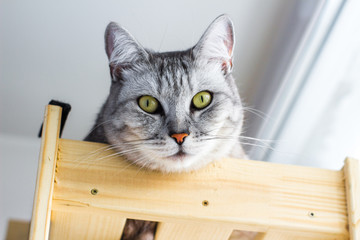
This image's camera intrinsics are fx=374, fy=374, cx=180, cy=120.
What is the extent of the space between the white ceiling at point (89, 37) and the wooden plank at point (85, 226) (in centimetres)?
90

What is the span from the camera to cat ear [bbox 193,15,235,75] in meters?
1.05

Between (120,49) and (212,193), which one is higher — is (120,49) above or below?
above

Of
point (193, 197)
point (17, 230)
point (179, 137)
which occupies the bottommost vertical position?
point (17, 230)

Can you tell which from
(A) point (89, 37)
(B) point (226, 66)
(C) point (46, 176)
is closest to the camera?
(C) point (46, 176)

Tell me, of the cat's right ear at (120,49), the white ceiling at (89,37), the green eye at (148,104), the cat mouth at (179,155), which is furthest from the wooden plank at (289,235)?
the white ceiling at (89,37)

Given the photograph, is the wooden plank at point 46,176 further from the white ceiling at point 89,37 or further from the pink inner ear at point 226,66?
the white ceiling at point 89,37

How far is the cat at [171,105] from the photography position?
91 cm

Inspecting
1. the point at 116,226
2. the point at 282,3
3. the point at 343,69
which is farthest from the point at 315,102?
the point at 116,226

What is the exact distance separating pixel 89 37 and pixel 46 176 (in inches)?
37.0

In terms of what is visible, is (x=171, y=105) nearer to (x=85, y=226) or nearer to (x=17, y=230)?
(x=85, y=226)

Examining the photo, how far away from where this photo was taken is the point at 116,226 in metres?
0.86

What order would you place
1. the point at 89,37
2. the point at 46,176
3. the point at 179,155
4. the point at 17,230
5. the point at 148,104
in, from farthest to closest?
the point at 17,230
the point at 89,37
the point at 148,104
the point at 179,155
the point at 46,176

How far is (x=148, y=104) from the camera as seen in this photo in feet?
3.31

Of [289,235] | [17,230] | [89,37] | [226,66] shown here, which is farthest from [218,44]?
[17,230]
